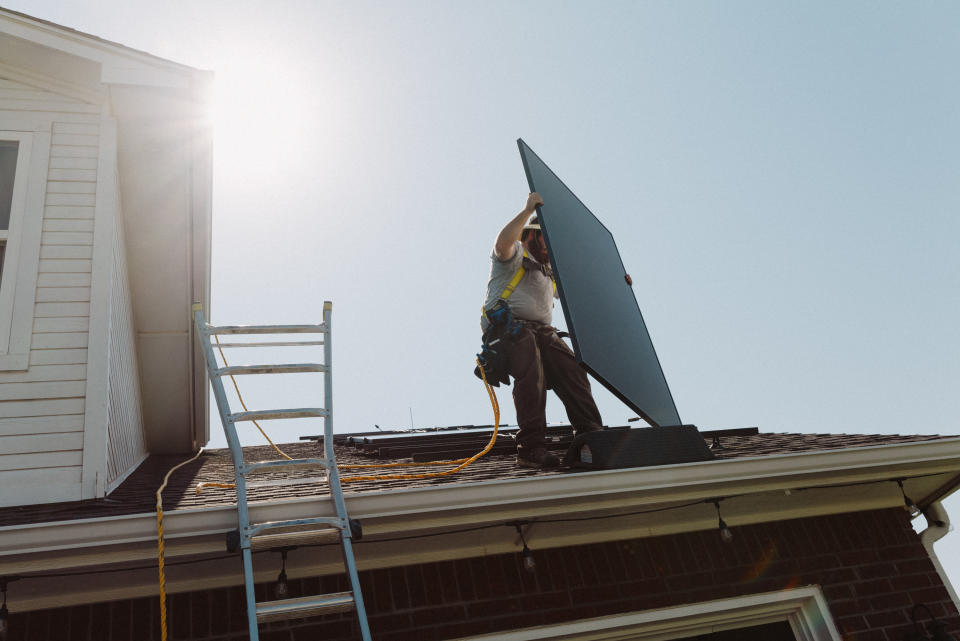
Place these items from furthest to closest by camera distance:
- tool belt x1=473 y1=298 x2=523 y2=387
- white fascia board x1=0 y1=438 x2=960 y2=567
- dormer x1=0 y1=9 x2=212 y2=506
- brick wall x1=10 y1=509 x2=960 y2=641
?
tool belt x1=473 y1=298 x2=523 y2=387 < dormer x1=0 y1=9 x2=212 y2=506 < brick wall x1=10 y1=509 x2=960 y2=641 < white fascia board x1=0 y1=438 x2=960 y2=567

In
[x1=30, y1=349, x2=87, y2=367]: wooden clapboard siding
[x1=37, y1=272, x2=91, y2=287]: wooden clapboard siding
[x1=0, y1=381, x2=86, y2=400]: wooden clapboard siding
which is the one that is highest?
[x1=37, y1=272, x2=91, y2=287]: wooden clapboard siding

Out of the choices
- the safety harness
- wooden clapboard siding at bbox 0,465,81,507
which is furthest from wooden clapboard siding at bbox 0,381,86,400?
the safety harness

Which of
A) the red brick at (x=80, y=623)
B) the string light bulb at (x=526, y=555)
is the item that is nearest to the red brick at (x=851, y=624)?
the string light bulb at (x=526, y=555)

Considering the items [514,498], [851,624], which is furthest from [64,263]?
[851,624]

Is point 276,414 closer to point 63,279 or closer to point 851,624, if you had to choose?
point 63,279

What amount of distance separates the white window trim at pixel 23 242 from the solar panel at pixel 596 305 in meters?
3.16

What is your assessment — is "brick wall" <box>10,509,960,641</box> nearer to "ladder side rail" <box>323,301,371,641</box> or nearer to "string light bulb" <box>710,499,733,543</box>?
"string light bulb" <box>710,499,733,543</box>

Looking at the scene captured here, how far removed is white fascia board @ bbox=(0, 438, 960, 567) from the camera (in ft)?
8.66

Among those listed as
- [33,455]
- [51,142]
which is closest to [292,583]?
[33,455]

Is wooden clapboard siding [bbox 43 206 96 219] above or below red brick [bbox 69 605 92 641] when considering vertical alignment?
above

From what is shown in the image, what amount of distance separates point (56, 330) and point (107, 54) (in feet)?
7.09

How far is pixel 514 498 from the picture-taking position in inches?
125

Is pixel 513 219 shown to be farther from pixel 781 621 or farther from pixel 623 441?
pixel 781 621

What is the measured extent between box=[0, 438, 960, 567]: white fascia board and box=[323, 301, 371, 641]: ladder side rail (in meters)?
0.09
